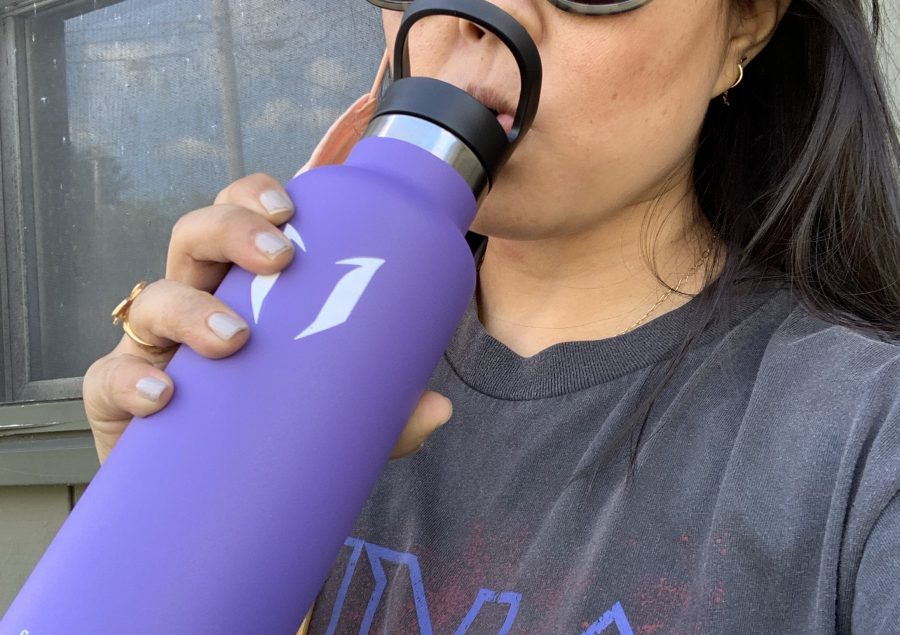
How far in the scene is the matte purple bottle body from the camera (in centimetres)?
48

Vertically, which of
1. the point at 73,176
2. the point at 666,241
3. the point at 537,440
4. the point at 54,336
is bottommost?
the point at 54,336

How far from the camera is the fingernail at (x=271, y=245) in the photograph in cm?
53

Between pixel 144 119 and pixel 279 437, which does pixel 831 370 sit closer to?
pixel 279 437

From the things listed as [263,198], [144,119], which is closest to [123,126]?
[144,119]

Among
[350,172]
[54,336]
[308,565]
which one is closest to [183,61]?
[54,336]

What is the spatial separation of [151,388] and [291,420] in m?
0.09

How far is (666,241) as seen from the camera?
895mm

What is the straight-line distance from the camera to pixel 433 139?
57 centimetres

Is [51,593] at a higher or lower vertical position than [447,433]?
higher

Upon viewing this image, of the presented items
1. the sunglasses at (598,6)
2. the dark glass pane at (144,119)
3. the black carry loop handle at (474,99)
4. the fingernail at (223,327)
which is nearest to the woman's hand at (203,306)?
the fingernail at (223,327)

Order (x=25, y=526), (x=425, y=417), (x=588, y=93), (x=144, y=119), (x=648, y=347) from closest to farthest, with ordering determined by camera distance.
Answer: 1. (x=425, y=417)
2. (x=588, y=93)
3. (x=648, y=347)
4. (x=144, y=119)
5. (x=25, y=526)

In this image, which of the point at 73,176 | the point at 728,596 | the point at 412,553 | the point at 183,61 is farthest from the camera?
the point at 73,176

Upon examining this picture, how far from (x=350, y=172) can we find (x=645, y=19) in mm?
297

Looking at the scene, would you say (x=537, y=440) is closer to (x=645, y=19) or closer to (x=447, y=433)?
(x=447, y=433)
